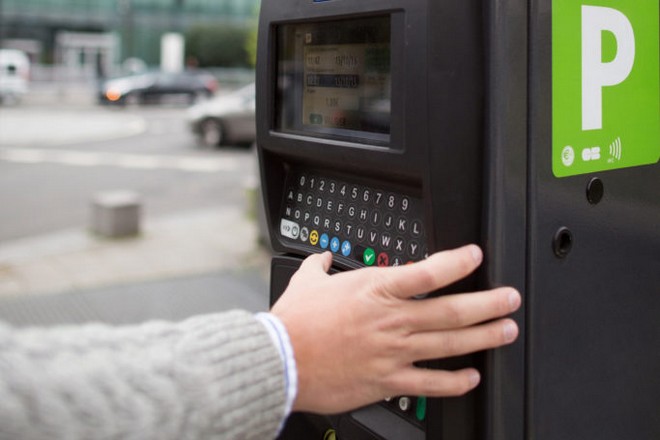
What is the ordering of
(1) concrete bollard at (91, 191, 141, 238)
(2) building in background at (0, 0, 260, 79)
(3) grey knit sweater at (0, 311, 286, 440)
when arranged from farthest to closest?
(2) building in background at (0, 0, 260, 79), (1) concrete bollard at (91, 191, 141, 238), (3) grey knit sweater at (0, 311, 286, 440)

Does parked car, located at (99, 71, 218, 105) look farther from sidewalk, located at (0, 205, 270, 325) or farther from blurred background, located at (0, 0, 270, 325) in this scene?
sidewalk, located at (0, 205, 270, 325)

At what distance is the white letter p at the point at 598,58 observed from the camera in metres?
1.18

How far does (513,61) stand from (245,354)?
0.54 meters

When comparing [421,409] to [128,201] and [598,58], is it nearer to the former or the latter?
[598,58]

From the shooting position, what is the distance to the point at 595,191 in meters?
1.22

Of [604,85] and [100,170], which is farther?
[100,170]

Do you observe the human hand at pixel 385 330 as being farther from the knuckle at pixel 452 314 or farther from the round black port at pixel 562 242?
the round black port at pixel 562 242

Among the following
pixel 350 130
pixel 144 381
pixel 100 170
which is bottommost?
pixel 144 381

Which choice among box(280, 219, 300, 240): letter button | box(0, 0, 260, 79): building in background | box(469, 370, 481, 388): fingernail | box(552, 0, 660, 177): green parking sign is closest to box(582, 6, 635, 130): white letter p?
box(552, 0, 660, 177): green parking sign

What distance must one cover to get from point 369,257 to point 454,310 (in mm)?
272

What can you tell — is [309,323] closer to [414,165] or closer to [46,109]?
[414,165]

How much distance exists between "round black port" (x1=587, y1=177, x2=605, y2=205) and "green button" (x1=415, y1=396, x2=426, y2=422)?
41 centimetres

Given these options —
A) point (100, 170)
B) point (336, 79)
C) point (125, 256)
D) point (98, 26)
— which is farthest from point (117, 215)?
point (98, 26)

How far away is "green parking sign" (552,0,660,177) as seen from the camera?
1.15 m
